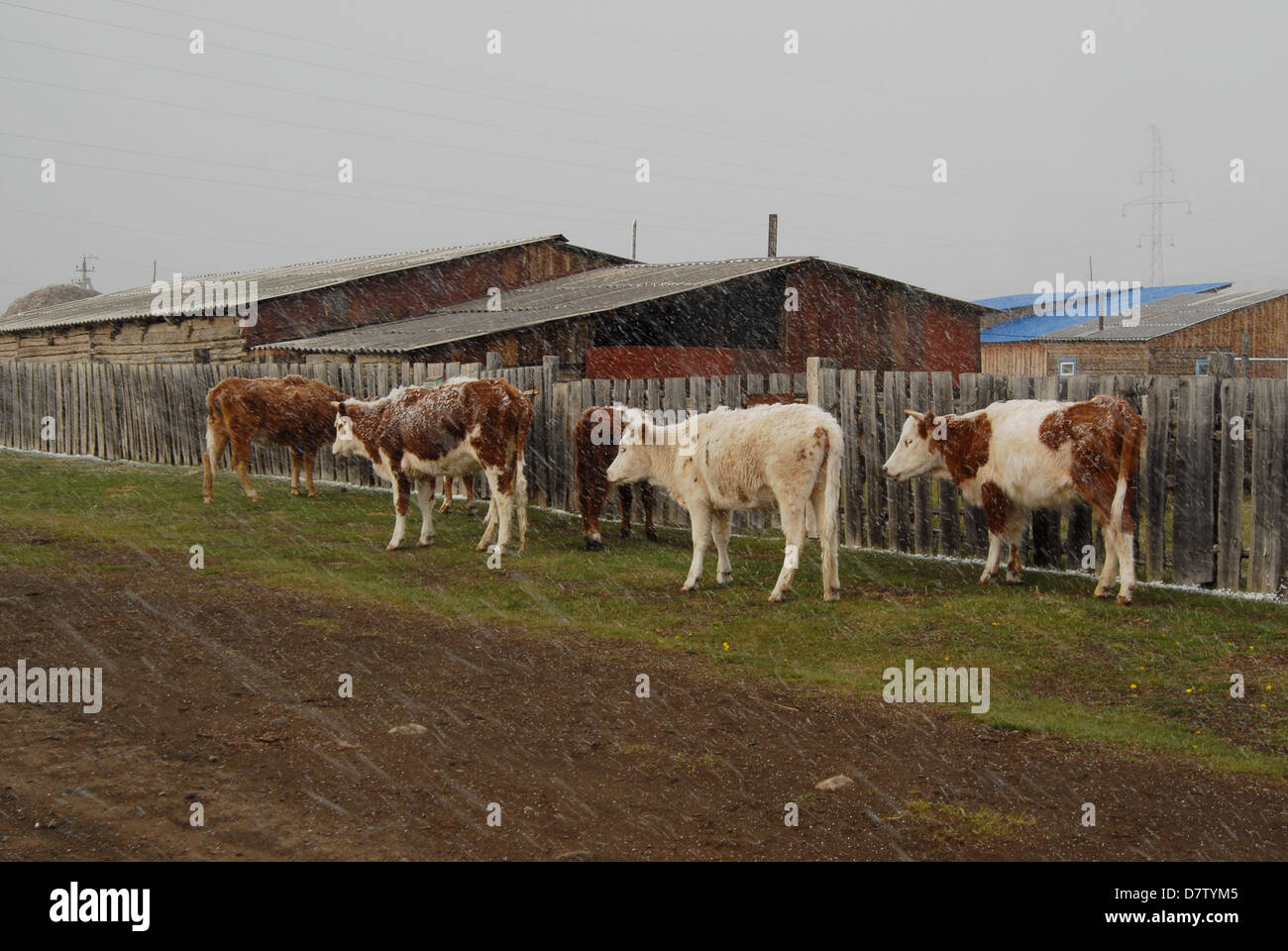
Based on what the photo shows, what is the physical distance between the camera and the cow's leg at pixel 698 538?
1081cm

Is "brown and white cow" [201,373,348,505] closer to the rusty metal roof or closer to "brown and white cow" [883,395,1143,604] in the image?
the rusty metal roof

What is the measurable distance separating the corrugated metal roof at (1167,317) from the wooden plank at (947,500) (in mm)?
33237

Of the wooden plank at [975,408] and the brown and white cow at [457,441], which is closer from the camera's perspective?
the wooden plank at [975,408]

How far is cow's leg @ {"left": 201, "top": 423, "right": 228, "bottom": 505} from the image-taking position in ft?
54.4

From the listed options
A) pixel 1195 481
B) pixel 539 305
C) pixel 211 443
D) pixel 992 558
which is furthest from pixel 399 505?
pixel 539 305

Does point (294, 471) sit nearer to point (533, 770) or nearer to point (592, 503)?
point (592, 503)

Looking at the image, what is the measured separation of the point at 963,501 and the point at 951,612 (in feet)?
9.76

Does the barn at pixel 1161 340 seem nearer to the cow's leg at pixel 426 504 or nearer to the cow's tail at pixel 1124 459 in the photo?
the cow's leg at pixel 426 504

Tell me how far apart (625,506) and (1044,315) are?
167 feet

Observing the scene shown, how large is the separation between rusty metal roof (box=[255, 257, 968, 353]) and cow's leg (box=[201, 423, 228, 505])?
178 inches

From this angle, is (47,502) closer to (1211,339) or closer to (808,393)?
(808,393)

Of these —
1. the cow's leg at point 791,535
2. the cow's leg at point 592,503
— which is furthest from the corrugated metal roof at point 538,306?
the cow's leg at point 791,535

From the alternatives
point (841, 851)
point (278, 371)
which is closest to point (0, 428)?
point (278, 371)

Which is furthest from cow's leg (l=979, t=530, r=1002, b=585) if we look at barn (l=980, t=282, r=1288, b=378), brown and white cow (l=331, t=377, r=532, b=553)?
barn (l=980, t=282, r=1288, b=378)
